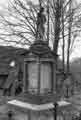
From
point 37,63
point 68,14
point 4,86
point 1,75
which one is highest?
point 68,14

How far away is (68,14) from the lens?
13.2 meters

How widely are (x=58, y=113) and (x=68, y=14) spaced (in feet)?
30.9

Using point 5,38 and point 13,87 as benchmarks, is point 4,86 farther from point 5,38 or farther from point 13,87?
point 5,38

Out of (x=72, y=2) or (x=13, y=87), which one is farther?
(x=13, y=87)

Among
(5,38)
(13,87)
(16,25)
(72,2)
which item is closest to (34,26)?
(16,25)

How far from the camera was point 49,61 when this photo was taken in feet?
22.5

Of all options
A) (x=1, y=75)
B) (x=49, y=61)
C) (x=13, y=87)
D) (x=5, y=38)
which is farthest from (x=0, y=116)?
(x=1, y=75)

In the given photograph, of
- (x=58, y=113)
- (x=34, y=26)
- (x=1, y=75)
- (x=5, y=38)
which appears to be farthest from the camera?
(x=1, y=75)

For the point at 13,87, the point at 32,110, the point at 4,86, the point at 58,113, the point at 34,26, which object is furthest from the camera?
the point at 4,86

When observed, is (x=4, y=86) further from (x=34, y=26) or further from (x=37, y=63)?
(x=37, y=63)

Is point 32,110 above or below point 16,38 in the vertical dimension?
below

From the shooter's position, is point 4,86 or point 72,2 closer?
point 72,2

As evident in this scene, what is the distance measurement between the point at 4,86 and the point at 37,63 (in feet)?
43.2

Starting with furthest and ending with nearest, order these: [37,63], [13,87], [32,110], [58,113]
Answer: [13,87] → [37,63] → [58,113] → [32,110]
